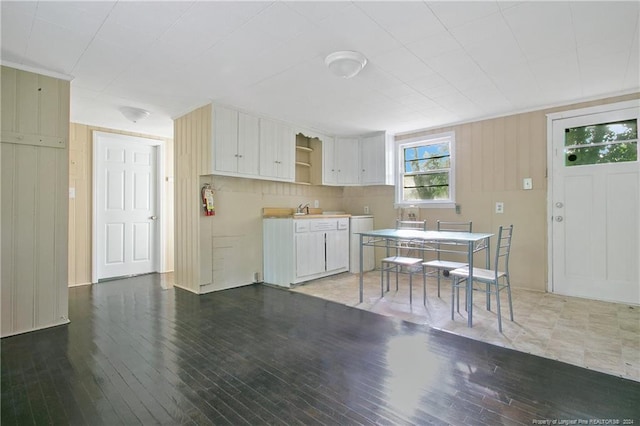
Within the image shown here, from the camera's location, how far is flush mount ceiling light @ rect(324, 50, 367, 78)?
257 cm

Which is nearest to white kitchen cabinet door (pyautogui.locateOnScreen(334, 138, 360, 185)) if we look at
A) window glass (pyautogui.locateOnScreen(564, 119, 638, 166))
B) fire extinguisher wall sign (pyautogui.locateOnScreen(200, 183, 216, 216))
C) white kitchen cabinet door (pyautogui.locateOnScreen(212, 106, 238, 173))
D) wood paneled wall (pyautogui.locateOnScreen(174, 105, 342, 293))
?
wood paneled wall (pyautogui.locateOnScreen(174, 105, 342, 293))

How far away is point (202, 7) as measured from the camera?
6.58 ft

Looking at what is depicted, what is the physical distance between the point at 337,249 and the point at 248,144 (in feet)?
6.97

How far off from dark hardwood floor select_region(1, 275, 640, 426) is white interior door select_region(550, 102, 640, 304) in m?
2.24

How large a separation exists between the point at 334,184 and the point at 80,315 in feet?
12.8

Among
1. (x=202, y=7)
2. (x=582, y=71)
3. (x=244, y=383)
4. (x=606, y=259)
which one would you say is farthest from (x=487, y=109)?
(x=244, y=383)

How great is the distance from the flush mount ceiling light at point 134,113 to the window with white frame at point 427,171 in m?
3.91

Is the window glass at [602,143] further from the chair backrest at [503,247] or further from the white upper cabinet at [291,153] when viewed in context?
the white upper cabinet at [291,153]

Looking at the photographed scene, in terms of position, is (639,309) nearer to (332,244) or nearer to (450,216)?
(450,216)

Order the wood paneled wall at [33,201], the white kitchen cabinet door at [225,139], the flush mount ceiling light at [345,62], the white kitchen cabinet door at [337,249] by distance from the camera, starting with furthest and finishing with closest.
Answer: the white kitchen cabinet door at [337,249]
the white kitchen cabinet door at [225,139]
the wood paneled wall at [33,201]
the flush mount ceiling light at [345,62]

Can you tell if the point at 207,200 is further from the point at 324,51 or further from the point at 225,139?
the point at 324,51

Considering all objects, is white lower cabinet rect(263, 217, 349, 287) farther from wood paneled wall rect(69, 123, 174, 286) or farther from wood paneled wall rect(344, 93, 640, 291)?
wood paneled wall rect(69, 123, 174, 286)

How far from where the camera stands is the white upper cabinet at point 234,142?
154 inches

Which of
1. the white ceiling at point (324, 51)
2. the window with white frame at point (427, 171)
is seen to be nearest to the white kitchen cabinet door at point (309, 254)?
the window with white frame at point (427, 171)
